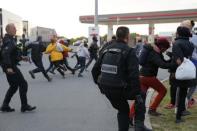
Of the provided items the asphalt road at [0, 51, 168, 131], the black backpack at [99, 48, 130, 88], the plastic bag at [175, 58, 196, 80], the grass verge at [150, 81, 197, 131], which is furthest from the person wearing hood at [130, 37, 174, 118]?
the black backpack at [99, 48, 130, 88]

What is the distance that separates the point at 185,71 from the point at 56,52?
35.5ft

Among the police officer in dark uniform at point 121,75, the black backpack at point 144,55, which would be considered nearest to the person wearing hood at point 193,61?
the black backpack at point 144,55

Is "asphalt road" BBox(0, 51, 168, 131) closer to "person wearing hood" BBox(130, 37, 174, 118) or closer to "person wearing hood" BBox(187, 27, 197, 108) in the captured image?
"person wearing hood" BBox(130, 37, 174, 118)

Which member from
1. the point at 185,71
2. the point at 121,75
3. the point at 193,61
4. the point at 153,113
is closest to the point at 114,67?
the point at 121,75

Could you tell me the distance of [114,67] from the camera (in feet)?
19.7

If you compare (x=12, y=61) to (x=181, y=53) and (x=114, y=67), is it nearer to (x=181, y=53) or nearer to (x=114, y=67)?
(x=181, y=53)

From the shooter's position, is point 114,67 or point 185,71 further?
point 185,71

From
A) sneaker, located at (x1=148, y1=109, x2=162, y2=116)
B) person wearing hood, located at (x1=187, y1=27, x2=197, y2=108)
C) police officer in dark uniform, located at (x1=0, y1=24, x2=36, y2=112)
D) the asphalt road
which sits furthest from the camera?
police officer in dark uniform, located at (x1=0, y1=24, x2=36, y2=112)

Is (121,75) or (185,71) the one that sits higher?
(121,75)

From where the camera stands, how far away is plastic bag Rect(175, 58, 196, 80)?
7867 millimetres

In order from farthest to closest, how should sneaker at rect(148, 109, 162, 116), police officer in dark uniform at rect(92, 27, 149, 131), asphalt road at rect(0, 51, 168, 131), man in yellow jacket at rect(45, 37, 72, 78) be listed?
man in yellow jacket at rect(45, 37, 72, 78)
sneaker at rect(148, 109, 162, 116)
asphalt road at rect(0, 51, 168, 131)
police officer in dark uniform at rect(92, 27, 149, 131)

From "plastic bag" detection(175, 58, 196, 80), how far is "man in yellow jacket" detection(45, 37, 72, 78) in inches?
406

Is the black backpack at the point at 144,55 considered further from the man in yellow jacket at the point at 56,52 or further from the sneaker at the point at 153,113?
the man in yellow jacket at the point at 56,52

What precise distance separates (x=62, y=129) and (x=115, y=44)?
Result: 8.23 feet
